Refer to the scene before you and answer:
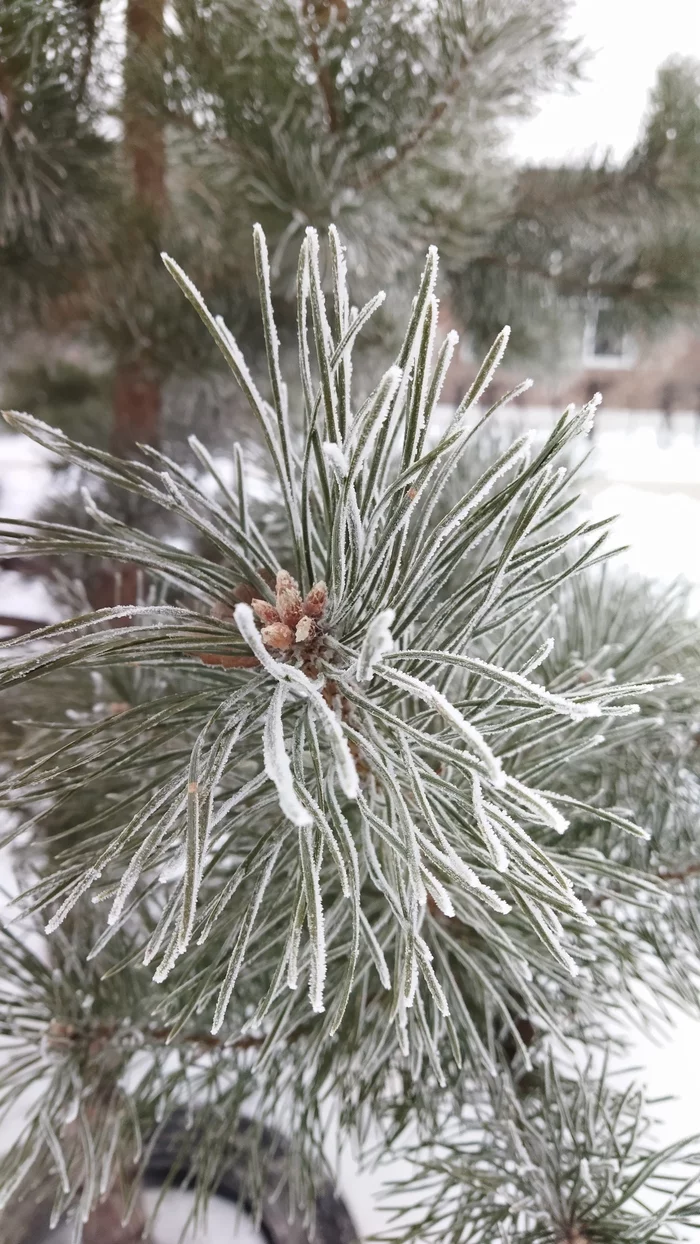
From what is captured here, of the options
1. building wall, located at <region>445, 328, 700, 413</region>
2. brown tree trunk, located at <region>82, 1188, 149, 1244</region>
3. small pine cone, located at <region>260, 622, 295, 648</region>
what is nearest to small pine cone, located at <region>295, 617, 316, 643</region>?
small pine cone, located at <region>260, 622, 295, 648</region>

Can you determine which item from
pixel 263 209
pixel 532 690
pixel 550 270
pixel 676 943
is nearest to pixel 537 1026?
pixel 676 943

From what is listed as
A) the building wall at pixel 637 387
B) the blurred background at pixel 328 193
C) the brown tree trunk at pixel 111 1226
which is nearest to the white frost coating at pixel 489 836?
the blurred background at pixel 328 193

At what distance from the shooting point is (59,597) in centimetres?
41

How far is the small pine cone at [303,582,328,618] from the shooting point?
0.17m

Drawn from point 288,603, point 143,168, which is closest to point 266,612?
point 288,603

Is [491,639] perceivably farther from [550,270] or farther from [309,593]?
[550,270]

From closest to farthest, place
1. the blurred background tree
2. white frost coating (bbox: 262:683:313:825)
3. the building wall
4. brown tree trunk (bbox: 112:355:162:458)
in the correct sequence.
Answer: white frost coating (bbox: 262:683:313:825) < the blurred background tree < brown tree trunk (bbox: 112:355:162:458) < the building wall

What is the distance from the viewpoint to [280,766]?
0.13m

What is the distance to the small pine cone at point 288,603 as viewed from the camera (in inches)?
6.9

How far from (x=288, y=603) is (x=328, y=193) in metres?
0.25

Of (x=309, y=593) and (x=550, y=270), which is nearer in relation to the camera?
(x=309, y=593)

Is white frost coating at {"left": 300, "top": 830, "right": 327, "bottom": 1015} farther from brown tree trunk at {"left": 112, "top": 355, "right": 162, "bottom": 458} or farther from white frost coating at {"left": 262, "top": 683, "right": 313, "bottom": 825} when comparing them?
brown tree trunk at {"left": 112, "top": 355, "right": 162, "bottom": 458}

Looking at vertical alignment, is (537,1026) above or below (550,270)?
below

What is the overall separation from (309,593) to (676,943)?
205 mm
